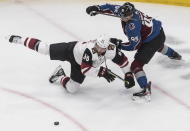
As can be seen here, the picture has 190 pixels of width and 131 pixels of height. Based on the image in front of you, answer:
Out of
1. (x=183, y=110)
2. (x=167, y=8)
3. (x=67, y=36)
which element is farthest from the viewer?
(x=167, y=8)

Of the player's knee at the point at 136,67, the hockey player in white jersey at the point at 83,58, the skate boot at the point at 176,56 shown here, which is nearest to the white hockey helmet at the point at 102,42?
the hockey player in white jersey at the point at 83,58

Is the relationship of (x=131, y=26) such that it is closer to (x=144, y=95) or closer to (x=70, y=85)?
(x=144, y=95)

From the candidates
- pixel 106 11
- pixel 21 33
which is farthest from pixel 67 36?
pixel 106 11

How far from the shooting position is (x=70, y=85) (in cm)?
413

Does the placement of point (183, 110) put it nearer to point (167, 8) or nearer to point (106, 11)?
point (106, 11)

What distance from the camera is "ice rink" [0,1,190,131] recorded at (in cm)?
373

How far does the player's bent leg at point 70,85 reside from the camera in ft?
13.6

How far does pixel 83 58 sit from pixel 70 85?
0.38 meters

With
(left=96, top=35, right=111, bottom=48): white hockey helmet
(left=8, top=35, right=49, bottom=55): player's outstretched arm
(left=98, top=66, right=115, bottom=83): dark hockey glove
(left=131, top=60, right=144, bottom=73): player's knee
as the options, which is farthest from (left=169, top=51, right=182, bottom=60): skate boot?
(left=8, top=35, right=49, bottom=55): player's outstretched arm

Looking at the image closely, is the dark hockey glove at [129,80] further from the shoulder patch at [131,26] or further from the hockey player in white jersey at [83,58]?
the shoulder patch at [131,26]

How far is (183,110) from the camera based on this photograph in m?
3.91

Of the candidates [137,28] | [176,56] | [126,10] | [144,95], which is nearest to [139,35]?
[137,28]

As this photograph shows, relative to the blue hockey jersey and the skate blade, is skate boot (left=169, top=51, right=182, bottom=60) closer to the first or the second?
the blue hockey jersey

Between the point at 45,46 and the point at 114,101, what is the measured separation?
78 centimetres
